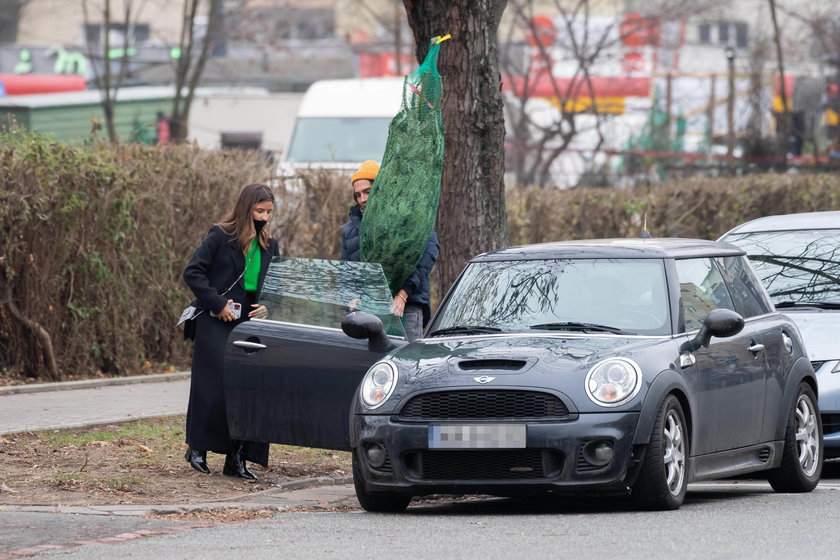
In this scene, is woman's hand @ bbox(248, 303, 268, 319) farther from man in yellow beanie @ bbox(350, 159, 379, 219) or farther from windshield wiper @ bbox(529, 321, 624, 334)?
windshield wiper @ bbox(529, 321, 624, 334)

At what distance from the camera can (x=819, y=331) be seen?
11.1m

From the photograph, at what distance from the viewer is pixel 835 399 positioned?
34.9 ft

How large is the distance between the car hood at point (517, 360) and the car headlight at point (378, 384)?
0.06 metres

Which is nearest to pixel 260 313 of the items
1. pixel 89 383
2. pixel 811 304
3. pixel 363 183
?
pixel 363 183

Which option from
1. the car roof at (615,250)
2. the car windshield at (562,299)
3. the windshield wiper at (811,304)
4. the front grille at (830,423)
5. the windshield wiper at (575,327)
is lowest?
the front grille at (830,423)

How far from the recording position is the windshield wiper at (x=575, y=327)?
8966 millimetres

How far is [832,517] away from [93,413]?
6233mm

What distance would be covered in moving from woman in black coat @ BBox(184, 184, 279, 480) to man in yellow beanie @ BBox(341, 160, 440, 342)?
0.69m

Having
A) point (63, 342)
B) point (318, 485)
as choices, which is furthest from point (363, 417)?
point (63, 342)

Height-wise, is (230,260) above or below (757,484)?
above

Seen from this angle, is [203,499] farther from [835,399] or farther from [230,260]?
[835,399]

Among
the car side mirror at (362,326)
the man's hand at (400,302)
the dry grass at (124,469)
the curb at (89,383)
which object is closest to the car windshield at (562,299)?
the car side mirror at (362,326)

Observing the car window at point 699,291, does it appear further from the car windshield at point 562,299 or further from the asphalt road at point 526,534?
the asphalt road at point 526,534

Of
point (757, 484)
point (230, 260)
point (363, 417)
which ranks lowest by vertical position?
point (757, 484)
